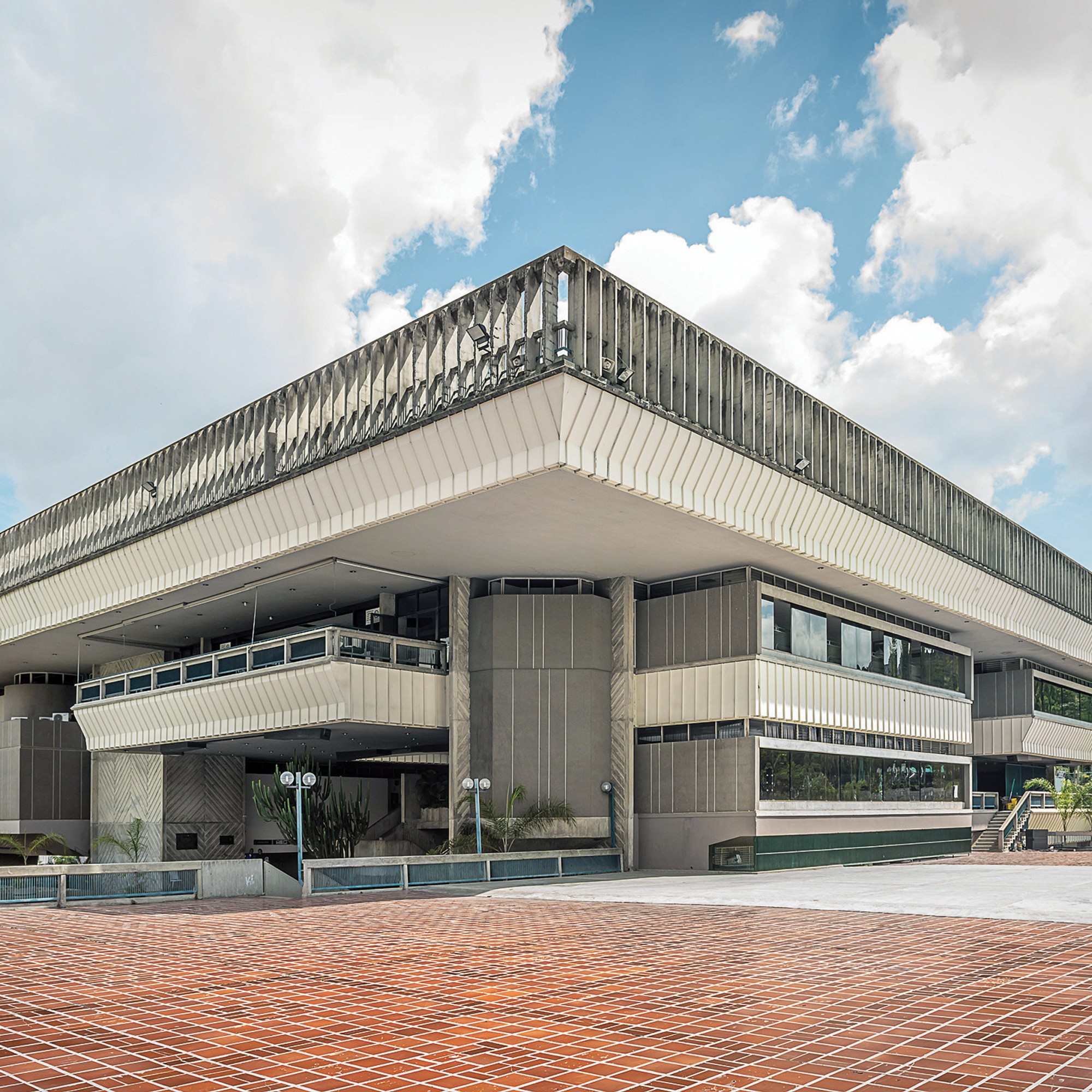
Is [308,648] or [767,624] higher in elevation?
[767,624]

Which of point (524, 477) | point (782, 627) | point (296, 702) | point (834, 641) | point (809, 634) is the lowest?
point (296, 702)

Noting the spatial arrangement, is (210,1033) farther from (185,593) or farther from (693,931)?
(185,593)

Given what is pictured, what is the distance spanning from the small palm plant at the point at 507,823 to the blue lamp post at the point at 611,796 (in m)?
1.04

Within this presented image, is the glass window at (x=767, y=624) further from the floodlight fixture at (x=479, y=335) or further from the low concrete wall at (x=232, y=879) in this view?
the low concrete wall at (x=232, y=879)

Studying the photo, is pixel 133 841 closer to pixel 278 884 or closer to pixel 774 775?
pixel 278 884

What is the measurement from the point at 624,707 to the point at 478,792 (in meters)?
4.99

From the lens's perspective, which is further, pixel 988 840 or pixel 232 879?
pixel 988 840

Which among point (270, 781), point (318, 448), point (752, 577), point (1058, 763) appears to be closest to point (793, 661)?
point (752, 577)

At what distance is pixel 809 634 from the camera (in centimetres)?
2989

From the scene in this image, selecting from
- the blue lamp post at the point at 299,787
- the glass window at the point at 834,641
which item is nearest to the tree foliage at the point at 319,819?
the blue lamp post at the point at 299,787

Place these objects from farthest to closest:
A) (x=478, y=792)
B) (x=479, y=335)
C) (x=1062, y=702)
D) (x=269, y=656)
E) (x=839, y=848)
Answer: (x=1062, y=702)
(x=839, y=848)
(x=269, y=656)
(x=478, y=792)
(x=479, y=335)

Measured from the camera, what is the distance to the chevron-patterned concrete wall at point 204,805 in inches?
1469

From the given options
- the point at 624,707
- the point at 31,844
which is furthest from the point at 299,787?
the point at 31,844

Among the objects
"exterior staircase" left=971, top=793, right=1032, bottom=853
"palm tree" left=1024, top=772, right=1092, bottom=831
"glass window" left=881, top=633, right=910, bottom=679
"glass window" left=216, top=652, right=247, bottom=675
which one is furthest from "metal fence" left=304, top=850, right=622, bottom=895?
"palm tree" left=1024, top=772, right=1092, bottom=831
